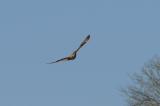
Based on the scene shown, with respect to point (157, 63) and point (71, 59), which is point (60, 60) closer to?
point (71, 59)

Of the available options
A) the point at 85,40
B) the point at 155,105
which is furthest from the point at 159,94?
the point at 85,40

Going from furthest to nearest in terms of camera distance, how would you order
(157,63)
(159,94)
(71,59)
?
1. (157,63)
2. (159,94)
3. (71,59)

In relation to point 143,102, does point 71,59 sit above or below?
below

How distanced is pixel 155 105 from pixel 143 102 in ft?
2.50

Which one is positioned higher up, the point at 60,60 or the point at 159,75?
the point at 159,75

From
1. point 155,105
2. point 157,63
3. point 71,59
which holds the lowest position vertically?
point 71,59

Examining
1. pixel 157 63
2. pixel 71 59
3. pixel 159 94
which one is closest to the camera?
pixel 71 59

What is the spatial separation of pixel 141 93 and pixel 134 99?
629mm

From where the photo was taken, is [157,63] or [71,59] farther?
[157,63]

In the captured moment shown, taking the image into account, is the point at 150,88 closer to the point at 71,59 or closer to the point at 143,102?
the point at 143,102

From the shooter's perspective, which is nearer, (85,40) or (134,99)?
(85,40)

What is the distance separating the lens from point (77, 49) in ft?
16.1

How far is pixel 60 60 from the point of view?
498 centimetres

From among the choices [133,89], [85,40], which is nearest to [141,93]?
[133,89]
